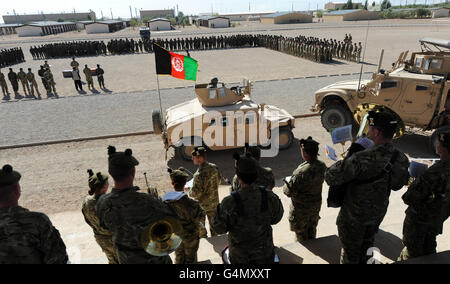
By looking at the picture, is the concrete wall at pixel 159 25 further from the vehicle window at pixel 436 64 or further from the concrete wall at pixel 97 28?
the vehicle window at pixel 436 64

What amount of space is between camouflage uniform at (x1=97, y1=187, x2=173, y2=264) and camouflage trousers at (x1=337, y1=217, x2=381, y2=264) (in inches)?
79.0

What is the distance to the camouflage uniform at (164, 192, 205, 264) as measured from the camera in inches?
136

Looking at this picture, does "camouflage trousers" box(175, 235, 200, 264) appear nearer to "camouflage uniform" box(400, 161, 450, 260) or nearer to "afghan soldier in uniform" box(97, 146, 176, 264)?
"afghan soldier in uniform" box(97, 146, 176, 264)

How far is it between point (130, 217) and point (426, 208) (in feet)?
10.1

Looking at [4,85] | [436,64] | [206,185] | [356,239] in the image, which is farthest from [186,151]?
[4,85]

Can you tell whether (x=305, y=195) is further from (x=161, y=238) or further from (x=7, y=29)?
(x=7, y=29)

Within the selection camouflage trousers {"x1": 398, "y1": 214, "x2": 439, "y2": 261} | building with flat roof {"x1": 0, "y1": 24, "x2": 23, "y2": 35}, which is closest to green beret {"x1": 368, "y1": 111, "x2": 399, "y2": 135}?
camouflage trousers {"x1": 398, "y1": 214, "x2": 439, "y2": 261}

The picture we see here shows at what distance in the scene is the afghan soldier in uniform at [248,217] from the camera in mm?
2787

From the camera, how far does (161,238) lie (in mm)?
2512

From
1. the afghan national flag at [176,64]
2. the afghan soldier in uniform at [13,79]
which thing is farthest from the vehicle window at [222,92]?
the afghan soldier in uniform at [13,79]

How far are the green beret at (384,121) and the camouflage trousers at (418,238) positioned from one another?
1218 millimetres

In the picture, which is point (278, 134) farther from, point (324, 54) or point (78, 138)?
point (324, 54)

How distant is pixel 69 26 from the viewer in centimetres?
8300
